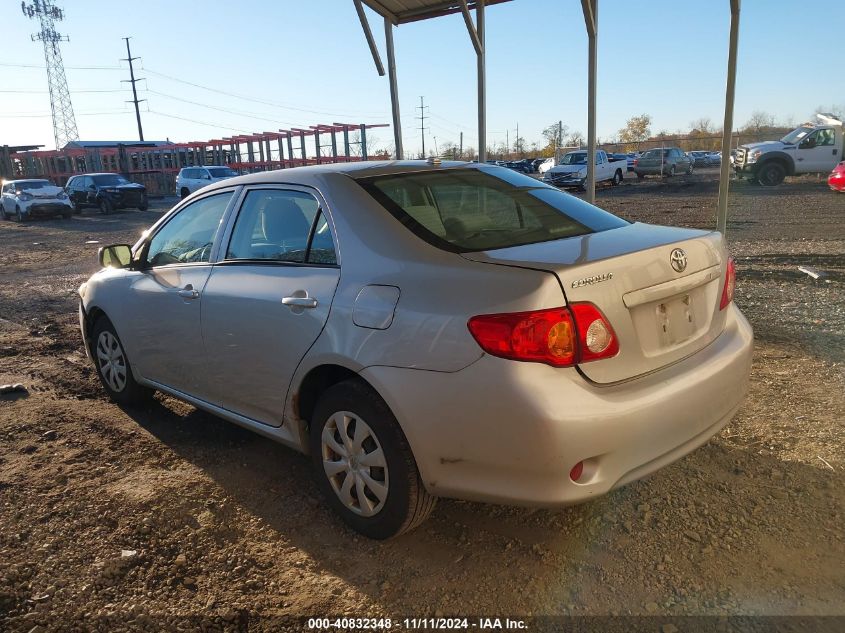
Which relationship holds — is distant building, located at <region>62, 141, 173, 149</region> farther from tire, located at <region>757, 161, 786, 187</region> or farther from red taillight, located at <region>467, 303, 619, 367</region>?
red taillight, located at <region>467, 303, 619, 367</region>

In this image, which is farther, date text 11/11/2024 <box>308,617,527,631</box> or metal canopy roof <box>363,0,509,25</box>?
metal canopy roof <box>363,0,509,25</box>

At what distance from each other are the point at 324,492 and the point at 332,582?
1.68 ft

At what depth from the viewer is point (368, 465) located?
9.14ft

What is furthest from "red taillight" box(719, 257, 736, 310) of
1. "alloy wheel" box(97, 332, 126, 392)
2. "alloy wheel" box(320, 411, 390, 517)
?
"alloy wheel" box(97, 332, 126, 392)

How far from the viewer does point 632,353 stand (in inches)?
97.1

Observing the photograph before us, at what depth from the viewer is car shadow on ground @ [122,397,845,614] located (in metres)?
2.46

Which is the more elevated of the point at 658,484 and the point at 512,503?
the point at 512,503

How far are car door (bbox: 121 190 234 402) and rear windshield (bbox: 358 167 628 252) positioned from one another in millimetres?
Answer: 1159

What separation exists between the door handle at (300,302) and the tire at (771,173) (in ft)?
85.4

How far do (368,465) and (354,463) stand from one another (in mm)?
96

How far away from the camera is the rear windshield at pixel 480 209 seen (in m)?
2.91

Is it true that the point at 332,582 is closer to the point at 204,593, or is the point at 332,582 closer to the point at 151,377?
the point at 204,593

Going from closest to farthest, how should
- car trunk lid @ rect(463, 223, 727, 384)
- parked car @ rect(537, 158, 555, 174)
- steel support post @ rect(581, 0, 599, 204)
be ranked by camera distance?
1. car trunk lid @ rect(463, 223, 727, 384)
2. steel support post @ rect(581, 0, 599, 204)
3. parked car @ rect(537, 158, 555, 174)

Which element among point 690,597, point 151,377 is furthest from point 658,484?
point 151,377
